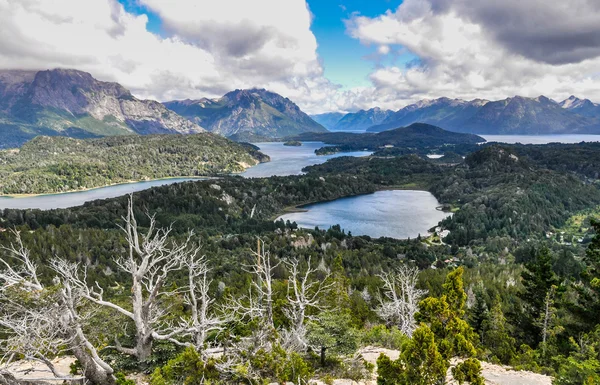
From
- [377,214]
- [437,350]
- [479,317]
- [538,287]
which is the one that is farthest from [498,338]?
[377,214]

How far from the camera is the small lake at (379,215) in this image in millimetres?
116000

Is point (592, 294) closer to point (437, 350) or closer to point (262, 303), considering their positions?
point (437, 350)

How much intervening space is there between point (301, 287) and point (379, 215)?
375 feet

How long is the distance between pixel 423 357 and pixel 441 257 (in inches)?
3122

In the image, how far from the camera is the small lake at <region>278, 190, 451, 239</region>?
116 meters

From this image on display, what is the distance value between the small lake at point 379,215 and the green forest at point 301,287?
9209mm

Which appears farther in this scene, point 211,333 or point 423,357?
point 211,333

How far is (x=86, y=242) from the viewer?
8031 cm

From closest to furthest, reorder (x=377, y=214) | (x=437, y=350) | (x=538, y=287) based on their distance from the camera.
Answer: (x=437, y=350) → (x=538, y=287) → (x=377, y=214)

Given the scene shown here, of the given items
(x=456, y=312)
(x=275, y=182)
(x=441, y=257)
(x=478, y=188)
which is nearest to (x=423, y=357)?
(x=456, y=312)

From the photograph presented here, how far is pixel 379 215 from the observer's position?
446 feet

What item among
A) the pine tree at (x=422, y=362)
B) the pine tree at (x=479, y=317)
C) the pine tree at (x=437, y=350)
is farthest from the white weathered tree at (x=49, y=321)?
the pine tree at (x=479, y=317)

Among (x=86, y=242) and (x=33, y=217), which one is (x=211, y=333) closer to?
(x=86, y=242)

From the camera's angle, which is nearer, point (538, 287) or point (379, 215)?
point (538, 287)
